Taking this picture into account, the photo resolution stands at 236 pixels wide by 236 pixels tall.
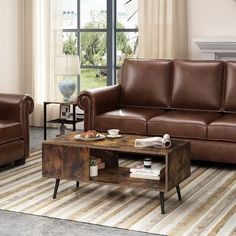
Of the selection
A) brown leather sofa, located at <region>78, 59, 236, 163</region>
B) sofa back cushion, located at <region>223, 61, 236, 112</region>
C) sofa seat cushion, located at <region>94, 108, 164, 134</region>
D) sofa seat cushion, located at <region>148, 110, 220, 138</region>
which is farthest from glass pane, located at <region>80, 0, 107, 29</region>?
sofa seat cushion, located at <region>148, 110, 220, 138</region>

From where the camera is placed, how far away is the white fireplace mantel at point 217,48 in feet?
21.0

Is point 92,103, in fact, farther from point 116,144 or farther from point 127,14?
point 127,14

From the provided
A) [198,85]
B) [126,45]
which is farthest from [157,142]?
[126,45]

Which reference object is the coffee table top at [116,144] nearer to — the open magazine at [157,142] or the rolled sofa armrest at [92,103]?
the open magazine at [157,142]

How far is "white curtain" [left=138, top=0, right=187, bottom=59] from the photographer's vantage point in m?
6.67

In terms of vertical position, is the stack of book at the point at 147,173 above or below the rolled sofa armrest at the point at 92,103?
below

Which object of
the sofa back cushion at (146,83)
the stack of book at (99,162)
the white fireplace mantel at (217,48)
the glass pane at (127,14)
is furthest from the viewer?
the glass pane at (127,14)

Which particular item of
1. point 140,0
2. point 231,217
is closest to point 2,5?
point 140,0

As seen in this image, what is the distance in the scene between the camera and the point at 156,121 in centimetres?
550

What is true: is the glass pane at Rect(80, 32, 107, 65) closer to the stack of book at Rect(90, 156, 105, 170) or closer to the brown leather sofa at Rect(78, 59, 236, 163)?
the brown leather sofa at Rect(78, 59, 236, 163)

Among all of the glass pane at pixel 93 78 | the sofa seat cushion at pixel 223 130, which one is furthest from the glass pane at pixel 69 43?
the sofa seat cushion at pixel 223 130

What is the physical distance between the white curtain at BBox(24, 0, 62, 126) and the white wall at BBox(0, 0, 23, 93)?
10 centimetres

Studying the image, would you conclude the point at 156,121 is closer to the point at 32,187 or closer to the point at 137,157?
the point at 137,157

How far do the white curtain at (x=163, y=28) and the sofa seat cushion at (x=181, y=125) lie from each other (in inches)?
A: 52.8
